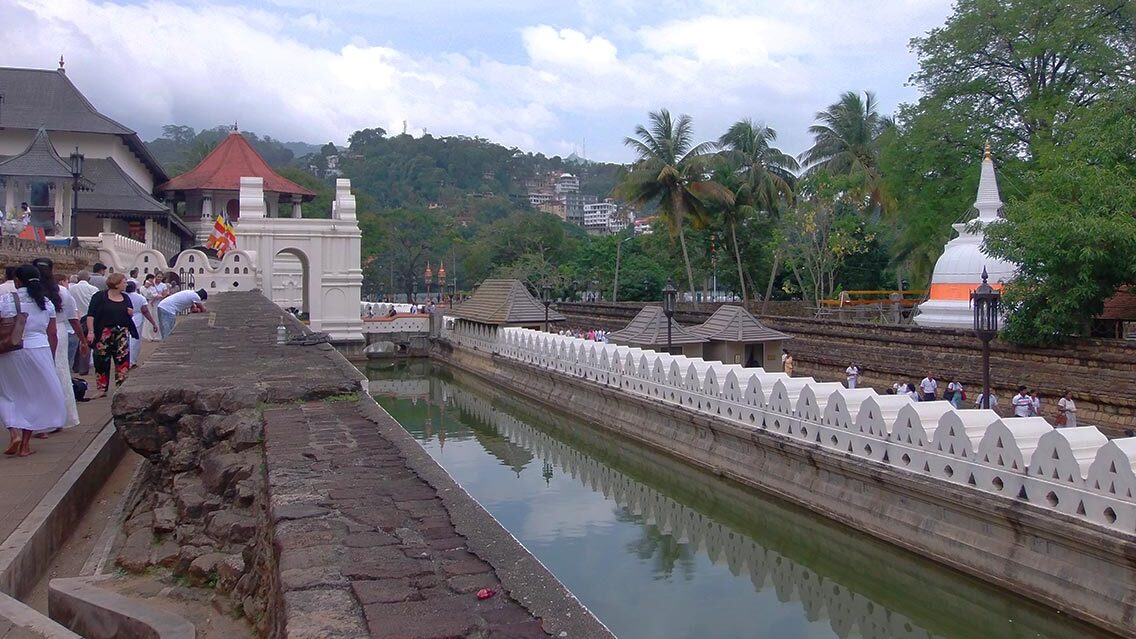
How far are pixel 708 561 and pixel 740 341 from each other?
365 inches

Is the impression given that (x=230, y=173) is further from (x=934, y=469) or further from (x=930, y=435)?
(x=934, y=469)

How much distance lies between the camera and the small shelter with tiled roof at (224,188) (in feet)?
130

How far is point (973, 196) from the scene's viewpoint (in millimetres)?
25281

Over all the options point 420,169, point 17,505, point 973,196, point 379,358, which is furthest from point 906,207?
point 420,169

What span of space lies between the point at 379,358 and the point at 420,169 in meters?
79.0

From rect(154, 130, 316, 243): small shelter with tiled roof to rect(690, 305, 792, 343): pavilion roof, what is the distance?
24.3m

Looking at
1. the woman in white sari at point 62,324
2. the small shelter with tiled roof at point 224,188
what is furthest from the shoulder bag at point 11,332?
the small shelter with tiled roof at point 224,188

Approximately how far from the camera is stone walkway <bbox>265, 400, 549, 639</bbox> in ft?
9.36

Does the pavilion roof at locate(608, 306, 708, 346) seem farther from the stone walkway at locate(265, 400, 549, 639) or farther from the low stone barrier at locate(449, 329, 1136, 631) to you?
the stone walkway at locate(265, 400, 549, 639)

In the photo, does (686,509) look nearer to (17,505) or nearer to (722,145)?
(17,505)

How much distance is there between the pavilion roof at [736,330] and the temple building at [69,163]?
18.1 meters

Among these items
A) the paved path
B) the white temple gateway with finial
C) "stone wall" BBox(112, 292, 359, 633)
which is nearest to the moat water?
"stone wall" BBox(112, 292, 359, 633)

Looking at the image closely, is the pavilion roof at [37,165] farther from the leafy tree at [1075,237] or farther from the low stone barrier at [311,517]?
the leafy tree at [1075,237]

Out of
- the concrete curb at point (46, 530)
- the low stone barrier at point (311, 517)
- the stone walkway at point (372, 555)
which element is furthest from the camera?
the concrete curb at point (46, 530)
